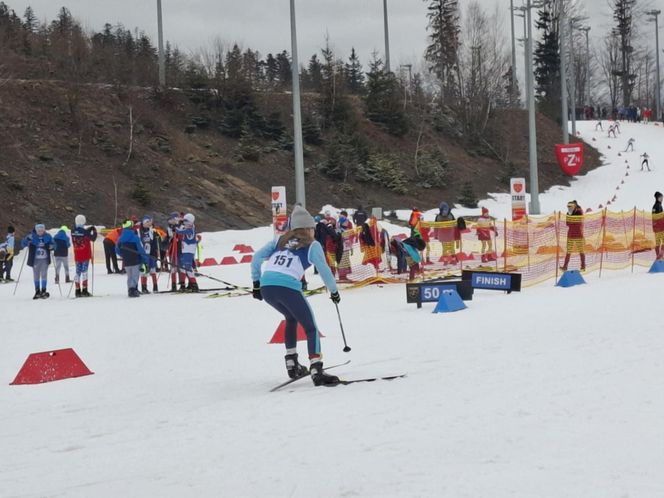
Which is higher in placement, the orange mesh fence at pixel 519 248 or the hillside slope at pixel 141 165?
the hillside slope at pixel 141 165

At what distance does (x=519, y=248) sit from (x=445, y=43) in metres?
53.5

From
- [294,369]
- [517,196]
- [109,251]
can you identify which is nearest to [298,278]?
[294,369]

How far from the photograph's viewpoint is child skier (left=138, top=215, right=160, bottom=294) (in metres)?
20.1

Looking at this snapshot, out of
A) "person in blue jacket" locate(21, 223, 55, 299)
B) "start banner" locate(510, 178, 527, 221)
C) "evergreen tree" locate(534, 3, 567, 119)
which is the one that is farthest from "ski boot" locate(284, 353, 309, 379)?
"evergreen tree" locate(534, 3, 567, 119)

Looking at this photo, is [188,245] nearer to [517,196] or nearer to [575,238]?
[575,238]

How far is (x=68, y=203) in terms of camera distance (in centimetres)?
3556

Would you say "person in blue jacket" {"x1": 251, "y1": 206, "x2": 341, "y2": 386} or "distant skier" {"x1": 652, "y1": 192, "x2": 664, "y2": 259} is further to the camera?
"distant skier" {"x1": 652, "y1": 192, "x2": 664, "y2": 259}

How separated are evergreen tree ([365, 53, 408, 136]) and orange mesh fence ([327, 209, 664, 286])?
33.8 meters

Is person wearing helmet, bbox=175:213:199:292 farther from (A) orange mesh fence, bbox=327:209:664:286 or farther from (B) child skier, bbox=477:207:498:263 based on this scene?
(B) child skier, bbox=477:207:498:263

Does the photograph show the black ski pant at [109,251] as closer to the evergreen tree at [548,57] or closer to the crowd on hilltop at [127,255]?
the crowd on hilltop at [127,255]

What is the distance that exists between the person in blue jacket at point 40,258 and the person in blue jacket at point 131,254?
6.79ft

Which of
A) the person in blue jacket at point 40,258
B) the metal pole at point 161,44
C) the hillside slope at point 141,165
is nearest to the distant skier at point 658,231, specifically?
the person in blue jacket at point 40,258

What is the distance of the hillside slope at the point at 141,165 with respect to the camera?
36.4 metres

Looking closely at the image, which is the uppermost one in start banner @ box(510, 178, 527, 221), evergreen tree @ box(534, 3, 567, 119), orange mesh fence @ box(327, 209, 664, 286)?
evergreen tree @ box(534, 3, 567, 119)
